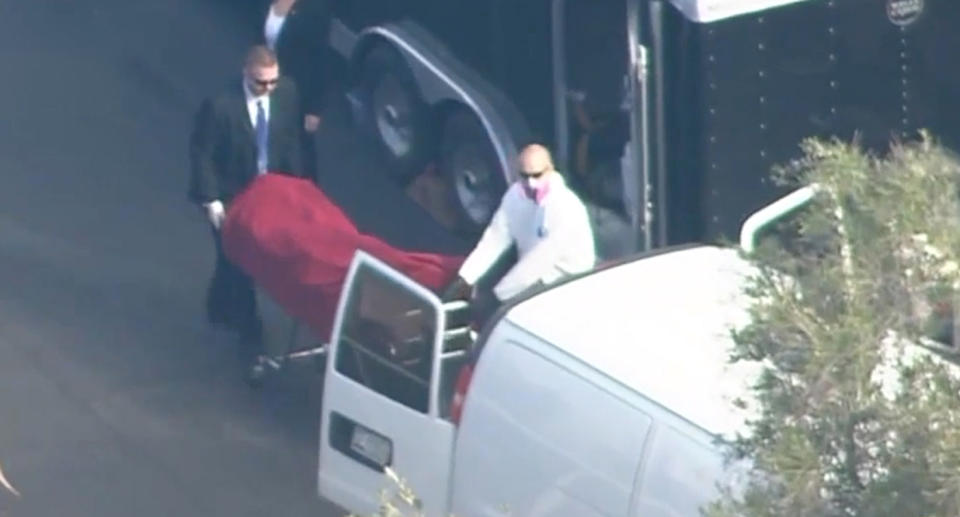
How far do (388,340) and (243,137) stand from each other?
2749 mm

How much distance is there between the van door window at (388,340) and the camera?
913 cm

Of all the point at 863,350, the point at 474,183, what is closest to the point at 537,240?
the point at 474,183

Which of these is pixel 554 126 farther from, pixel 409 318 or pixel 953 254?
pixel 953 254

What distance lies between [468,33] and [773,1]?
2725 millimetres

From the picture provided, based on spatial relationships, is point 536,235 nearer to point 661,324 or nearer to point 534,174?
point 534,174

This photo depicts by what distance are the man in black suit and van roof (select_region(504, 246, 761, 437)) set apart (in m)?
3.16

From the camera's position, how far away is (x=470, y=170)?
1306 cm

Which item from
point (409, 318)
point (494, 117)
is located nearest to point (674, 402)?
point (409, 318)

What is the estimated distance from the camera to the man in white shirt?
10.4 m

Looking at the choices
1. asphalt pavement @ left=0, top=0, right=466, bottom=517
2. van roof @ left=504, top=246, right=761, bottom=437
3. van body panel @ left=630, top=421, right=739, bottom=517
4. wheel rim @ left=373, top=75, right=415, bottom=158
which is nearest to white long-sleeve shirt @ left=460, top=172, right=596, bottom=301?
van roof @ left=504, top=246, right=761, bottom=437

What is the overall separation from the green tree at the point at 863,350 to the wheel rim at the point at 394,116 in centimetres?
861

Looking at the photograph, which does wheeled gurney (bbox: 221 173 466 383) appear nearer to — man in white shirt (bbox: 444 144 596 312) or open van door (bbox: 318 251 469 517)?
man in white shirt (bbox: 444 144 596 312)

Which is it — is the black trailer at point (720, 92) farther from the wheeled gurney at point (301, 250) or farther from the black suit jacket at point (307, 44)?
the black suit jacket at point (307, 44)

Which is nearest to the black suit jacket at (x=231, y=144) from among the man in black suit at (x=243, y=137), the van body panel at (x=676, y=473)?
the man in black suit at (x=243, y=137)
